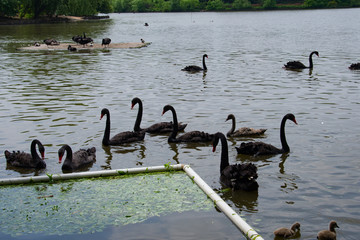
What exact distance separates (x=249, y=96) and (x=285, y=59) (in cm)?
995

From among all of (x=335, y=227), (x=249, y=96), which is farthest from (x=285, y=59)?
(x=335, y=227)

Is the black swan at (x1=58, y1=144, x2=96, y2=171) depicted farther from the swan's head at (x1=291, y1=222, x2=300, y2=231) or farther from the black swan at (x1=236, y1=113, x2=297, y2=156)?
the swan's head at (x1=291, y1=222, x2=300, y2=231)

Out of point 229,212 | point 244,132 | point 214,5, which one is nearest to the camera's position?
point 229,212

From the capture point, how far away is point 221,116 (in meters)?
12.1

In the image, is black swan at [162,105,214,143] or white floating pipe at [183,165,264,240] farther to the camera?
black swan at [162,105,214,143]

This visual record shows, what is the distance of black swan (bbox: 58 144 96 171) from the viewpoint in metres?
8.29

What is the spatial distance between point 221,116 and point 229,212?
6.10 m

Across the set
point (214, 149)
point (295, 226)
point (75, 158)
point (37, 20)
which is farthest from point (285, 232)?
point (37, 20)

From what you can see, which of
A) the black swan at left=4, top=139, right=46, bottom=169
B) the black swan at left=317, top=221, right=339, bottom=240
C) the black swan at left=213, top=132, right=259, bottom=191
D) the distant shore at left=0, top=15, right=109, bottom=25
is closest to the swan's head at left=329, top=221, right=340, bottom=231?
the black swan at left=317, top=221, right=339, bottom=240

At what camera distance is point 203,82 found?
17250mm

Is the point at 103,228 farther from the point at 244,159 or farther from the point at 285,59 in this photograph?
the point at 285,59

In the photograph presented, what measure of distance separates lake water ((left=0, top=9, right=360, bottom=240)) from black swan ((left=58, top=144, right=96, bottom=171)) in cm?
19

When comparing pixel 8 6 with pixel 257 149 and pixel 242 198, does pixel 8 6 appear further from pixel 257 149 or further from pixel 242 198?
pixel 242 198

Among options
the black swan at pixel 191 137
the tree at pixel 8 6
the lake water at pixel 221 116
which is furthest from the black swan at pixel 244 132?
the tree at pixel 8 6
